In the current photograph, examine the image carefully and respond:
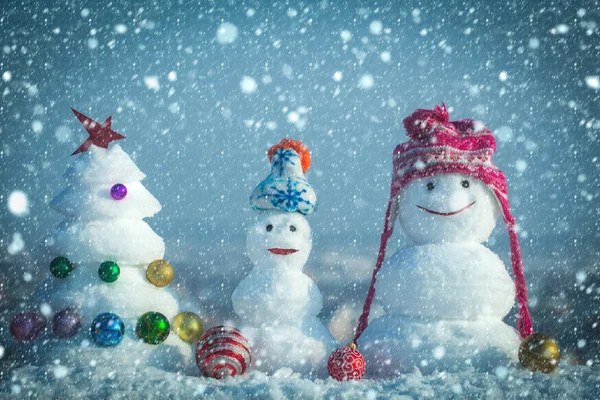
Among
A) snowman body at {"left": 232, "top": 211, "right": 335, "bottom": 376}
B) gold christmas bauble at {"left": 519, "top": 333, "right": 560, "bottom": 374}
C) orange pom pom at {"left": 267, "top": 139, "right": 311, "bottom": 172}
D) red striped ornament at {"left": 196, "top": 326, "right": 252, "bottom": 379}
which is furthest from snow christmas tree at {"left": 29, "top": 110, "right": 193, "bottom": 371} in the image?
gold christmas bauble at {"left": 519, "top": 333, "right": 560, "bottom": 374}

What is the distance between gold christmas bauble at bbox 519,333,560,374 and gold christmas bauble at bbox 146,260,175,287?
81.0 inches

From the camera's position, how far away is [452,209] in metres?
2.88

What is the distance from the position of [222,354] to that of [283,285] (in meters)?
0.58

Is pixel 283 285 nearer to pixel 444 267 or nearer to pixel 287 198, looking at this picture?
pixel 287 198

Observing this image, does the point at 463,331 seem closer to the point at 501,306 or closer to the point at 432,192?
the point at 501,306

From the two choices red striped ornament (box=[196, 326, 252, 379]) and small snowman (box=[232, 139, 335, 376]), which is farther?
small snowman (box=[232, 139, 335, 376])

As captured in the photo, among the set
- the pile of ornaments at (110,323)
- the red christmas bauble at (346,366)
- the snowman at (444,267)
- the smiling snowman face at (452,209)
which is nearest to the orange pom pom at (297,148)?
the snowman at (444,267)

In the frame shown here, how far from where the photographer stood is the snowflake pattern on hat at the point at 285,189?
305 centimetres

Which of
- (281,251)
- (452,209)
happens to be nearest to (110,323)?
(281,251)

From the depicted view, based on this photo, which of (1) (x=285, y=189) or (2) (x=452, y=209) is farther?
(1) (x=285, y=189)

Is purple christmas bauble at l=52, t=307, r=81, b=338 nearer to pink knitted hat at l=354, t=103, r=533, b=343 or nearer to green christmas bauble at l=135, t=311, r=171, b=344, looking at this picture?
green christmas bauble at l=135, t=311, r=171, b=344

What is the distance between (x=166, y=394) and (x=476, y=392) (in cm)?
125

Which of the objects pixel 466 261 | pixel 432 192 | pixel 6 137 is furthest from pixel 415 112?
pixel 6 137

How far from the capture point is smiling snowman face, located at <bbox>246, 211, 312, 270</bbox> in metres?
3.02
